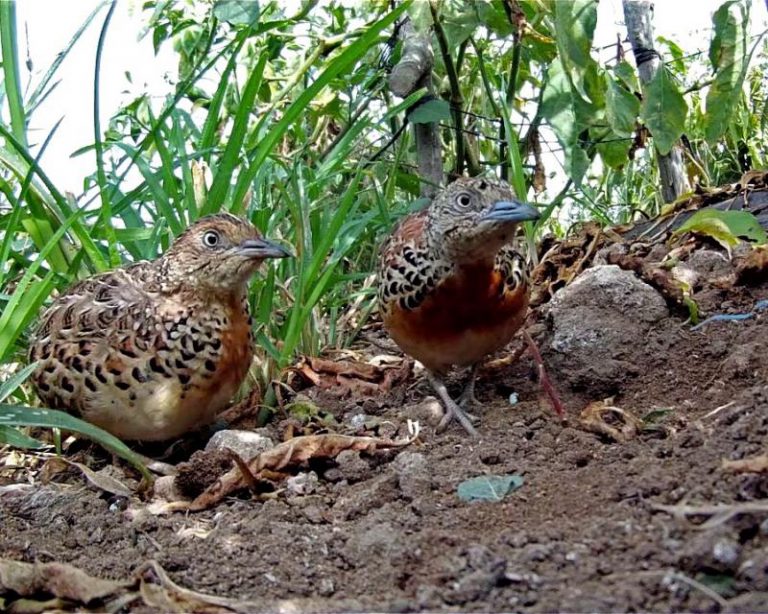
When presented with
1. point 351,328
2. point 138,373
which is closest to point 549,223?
point 351,328

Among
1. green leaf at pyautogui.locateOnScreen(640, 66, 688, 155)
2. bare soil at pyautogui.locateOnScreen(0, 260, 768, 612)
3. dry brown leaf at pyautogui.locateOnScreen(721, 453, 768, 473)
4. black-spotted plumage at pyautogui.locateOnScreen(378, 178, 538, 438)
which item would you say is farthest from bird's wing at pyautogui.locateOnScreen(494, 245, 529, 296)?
dry brown leaf at pyautogui.locateOnScreen(721, 453, 768, 473)

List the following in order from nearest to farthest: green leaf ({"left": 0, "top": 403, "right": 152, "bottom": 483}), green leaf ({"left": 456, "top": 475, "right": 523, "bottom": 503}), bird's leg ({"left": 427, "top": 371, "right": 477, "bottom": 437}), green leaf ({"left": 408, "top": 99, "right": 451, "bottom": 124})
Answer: green leaf ({"left": 456, "top": 475, "right": 523, "bottom": 503}), green leaf ({"left": 0, "top": 403, "right": 152, "bottom": 483}), bird's leg ({"left": 427, "top": 371, "right": 477, "bottom": 437}), green leaf ({"left": 408, "top": 99, "right": 451, "bottom": 124})

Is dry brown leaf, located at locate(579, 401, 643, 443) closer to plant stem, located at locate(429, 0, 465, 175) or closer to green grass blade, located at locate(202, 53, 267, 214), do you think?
green grass blade, located at locate(202, 53, 267, 214)

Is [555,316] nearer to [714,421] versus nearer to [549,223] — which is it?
[714,421]

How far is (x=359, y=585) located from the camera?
6.91 ft

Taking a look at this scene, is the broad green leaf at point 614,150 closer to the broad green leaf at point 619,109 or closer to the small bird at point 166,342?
the broad green leaf at point 619,109

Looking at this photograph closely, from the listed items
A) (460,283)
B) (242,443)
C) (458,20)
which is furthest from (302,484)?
(458,20)

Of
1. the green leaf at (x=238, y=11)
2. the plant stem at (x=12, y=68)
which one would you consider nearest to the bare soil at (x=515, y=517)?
the plant stem at (x=12, y=68)

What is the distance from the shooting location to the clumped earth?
1.73 metres

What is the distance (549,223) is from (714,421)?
3.70 meters

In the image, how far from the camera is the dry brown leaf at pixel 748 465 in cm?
192

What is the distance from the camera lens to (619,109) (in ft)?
10.7

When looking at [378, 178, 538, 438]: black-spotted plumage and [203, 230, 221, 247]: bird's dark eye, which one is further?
[203, 230, 221, 247]: bird's dark eye

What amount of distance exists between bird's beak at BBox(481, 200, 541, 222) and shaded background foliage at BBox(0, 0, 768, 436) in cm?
35
